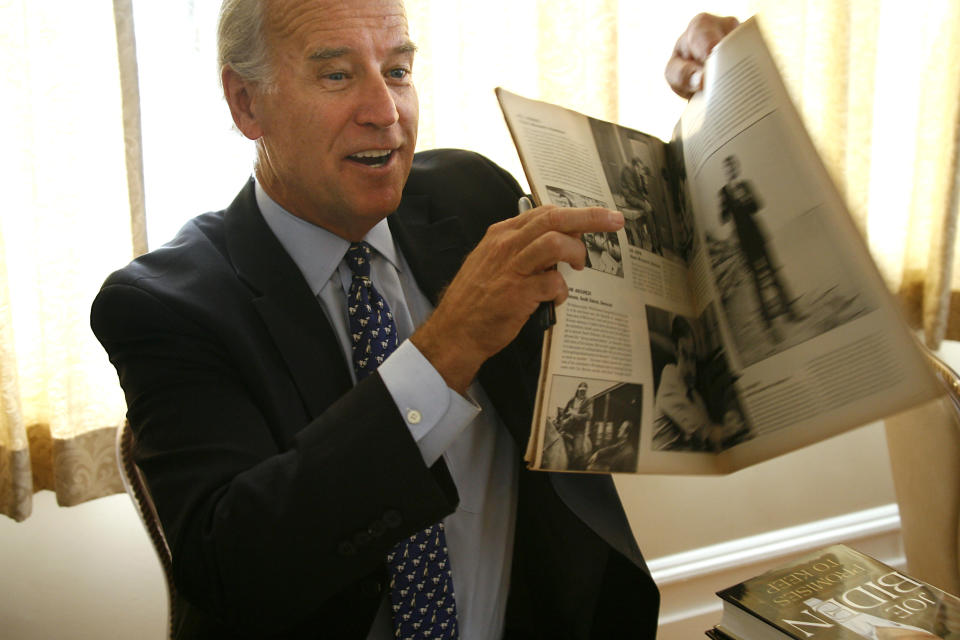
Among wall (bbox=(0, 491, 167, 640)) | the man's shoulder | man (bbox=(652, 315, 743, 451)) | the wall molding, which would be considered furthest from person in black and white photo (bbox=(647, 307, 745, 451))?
the wall molding

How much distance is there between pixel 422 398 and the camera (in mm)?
830

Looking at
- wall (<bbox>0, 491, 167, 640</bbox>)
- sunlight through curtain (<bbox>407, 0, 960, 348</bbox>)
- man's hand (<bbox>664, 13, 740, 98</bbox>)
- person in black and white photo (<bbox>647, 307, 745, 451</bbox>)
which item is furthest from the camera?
sunlight through curtain (<bbox>407, 0, 960, 348</bbox>)

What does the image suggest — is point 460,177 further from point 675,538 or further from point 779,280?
point 675,538

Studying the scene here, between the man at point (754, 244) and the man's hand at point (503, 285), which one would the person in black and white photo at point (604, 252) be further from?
the man at point (754, 244)

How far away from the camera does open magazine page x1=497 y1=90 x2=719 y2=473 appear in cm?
72

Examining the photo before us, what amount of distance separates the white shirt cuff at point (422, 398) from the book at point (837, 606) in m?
0.31

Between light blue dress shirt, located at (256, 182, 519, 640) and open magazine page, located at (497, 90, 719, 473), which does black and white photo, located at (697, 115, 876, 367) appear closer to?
open magazine page, located at (497, 90, 719, 473)

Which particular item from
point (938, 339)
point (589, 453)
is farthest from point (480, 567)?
point (938, 339)

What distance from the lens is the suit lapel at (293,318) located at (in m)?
1.01

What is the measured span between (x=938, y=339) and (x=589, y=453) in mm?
1915

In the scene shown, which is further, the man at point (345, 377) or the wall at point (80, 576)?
the wall at point (80, 576)

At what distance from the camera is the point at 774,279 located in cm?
77

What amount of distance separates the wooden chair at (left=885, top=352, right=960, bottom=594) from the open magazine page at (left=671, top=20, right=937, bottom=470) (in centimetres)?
48

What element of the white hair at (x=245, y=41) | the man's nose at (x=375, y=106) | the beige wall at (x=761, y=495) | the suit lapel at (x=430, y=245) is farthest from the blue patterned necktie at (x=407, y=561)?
the beige wall at (x=761, y=495)
